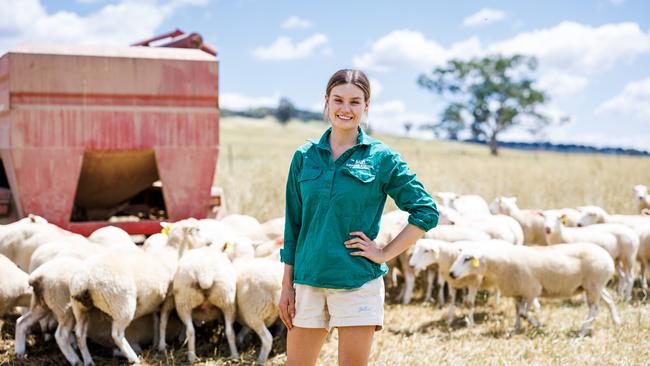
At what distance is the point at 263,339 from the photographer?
548 cm

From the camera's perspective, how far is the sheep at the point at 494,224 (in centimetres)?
848

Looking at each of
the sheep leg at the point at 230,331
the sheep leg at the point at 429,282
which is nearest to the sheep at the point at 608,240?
the sheep leg at the point at 429,282

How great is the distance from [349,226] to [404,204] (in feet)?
0.92

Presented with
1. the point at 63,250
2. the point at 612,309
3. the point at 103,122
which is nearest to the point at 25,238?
the point at 63,250

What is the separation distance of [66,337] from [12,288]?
2.48 ft

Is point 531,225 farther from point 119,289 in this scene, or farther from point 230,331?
point 119,289

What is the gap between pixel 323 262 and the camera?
3115 mm

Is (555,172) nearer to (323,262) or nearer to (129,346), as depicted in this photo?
(129,346)

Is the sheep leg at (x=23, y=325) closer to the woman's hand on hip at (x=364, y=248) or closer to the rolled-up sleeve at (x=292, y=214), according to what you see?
the rolled-up sleeve at (x=292, y=214)

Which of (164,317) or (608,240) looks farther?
(608,240)

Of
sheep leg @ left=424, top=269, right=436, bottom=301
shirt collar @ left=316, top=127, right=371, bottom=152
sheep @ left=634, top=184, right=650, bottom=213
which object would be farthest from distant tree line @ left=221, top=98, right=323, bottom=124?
shirt collar @ left=316, top=127, right=371, bottom=152

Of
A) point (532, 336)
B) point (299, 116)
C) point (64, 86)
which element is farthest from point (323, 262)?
point (299, 116)

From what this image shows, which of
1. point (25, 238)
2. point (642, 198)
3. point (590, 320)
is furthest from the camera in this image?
point (642, 198)

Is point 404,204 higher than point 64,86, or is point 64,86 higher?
point 64,86
